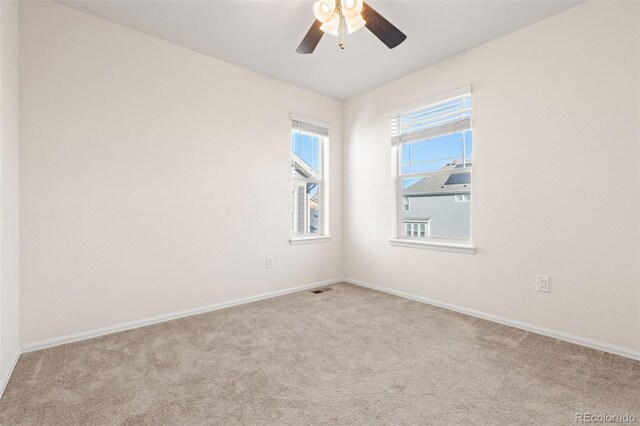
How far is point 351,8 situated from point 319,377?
2.29 metres

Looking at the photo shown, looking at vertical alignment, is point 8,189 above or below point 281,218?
above

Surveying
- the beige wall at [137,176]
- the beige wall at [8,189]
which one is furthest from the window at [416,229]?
the beige wall at [8,189]

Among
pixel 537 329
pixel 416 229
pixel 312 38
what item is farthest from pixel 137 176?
pixel 537 329

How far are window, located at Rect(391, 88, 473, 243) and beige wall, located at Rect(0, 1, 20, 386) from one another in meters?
3.32

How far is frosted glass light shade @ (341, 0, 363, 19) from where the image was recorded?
188 cm

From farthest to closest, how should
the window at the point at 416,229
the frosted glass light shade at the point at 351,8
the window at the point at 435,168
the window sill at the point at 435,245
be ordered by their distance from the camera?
the window at the point at 416,229 → the window at the point at 435,168 → the window sill at the point at 435,245 → the frosted glass light shade at the point at 351,8

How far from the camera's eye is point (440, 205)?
3.34 meters

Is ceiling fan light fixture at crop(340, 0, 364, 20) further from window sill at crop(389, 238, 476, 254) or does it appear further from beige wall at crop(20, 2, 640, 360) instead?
window sill at crop(389, 238, 476, 254)

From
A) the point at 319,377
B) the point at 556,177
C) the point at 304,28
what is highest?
the point at 304,28

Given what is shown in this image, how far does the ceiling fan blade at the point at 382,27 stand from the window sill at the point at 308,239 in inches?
92.4

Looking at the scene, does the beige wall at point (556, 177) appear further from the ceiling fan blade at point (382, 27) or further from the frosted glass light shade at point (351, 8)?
the frosted glass light shade at point (351, 8)

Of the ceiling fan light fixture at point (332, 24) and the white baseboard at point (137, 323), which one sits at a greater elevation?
the ceiling fan light fixture at point (332, 24)

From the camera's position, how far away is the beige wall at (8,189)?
1.73 m

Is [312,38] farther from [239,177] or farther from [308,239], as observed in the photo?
[308,239]
